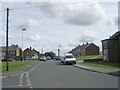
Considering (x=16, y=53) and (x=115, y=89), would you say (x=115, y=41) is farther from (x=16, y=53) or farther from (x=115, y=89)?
(x=16, y=53)

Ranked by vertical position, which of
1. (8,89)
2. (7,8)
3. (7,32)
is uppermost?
(7,8)

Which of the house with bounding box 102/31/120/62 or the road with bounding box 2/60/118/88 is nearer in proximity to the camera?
the road with bounding box 2/60/118/88

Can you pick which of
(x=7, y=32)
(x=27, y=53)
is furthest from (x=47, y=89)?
(x=27, y=53)

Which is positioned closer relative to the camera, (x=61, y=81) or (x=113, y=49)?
(x=61, y=81)

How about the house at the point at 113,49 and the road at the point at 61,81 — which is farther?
the house at the point at 113,49

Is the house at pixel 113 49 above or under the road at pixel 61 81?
above

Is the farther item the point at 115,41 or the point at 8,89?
the point at 115,41

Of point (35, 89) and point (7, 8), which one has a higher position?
point (7, 8)

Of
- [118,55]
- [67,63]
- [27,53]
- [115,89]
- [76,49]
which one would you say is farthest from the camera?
[76,49]

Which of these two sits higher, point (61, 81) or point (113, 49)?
point (113, 49)

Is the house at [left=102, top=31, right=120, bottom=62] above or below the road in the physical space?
above

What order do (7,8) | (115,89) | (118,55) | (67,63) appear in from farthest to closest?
(118,55), (67,63), (7,8), (115,89)

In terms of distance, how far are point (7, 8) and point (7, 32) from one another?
265cm

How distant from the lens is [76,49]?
193m
